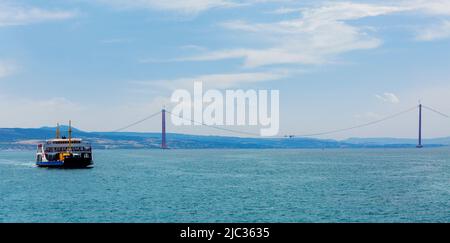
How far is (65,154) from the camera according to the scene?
104625 mm

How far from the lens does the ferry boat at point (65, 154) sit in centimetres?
10300

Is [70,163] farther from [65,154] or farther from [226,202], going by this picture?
[226,202]

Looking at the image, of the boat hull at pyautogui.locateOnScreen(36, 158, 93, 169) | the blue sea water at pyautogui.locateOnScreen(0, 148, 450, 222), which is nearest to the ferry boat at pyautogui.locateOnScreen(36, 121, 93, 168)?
the boat hull at pyautogui.locateOnScreen(36, 158, 93, 169)

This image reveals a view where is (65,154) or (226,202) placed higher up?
(65,154)

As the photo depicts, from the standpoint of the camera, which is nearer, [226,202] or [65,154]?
[226,202]

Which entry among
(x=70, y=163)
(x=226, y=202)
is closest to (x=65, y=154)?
(x=70, y=163)

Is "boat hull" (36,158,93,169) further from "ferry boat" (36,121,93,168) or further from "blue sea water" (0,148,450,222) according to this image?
"blue sea water" (0,148,450,222)

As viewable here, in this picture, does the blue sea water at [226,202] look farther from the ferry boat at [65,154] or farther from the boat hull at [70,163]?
the ferry boat at [65,154]

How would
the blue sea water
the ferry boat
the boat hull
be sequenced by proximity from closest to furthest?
1. the blue sea water
2. the boat hull
3. the ferry boat

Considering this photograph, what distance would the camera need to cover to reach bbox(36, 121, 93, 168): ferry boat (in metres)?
103

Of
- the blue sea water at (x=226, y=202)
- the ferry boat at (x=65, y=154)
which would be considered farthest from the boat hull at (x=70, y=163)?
the blue sea water at (x=226, y=202)
